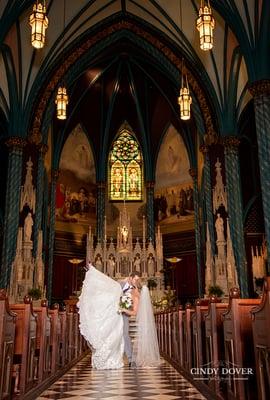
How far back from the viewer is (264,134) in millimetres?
13695

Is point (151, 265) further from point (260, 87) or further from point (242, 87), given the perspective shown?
point (260, 87)

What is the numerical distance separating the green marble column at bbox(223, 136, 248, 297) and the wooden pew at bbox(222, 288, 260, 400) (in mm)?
12217

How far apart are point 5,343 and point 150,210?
974 inches

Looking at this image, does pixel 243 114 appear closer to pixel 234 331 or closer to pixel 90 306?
pixel 90 306

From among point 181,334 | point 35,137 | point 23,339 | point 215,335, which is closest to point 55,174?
point 35,137

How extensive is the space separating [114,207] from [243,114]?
12.9m

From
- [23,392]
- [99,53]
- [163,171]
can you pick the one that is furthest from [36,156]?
[23,392]

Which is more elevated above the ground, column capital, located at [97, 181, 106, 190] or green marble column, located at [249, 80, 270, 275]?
column capital, located at [97, 181, 106, 190]

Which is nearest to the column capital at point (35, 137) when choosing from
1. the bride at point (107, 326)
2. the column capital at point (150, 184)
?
the bride at point (107, 326)

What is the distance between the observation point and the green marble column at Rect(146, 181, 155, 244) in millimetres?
28953

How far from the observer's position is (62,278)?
2708 cm

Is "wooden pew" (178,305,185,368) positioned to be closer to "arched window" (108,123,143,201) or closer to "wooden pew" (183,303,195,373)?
"wooden pew" (183,303,195,373)

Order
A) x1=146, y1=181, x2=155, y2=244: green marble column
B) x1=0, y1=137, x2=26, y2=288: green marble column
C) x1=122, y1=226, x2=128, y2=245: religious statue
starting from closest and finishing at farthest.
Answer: x1=0, y1=137, x2=26, y2=288: green marble column, x1=122, y1=226, x2=128, y2=245: religious statue, x1=146, y1=181, x2=155, y2=244: green marble column

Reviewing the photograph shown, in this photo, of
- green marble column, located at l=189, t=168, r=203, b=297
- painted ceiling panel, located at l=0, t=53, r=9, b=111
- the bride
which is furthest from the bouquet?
green marble column, located at l=189, t=168, r=203, b=297
